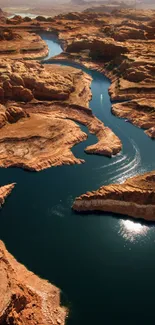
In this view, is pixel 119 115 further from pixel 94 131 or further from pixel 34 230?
pixel 34 230

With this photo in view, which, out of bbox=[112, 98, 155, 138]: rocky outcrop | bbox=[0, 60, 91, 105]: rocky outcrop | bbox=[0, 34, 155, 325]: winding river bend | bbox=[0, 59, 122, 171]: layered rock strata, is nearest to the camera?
bbox=[0, 34, 155, 325]: winding river bend

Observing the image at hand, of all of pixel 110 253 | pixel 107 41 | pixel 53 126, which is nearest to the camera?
pixel 110 253

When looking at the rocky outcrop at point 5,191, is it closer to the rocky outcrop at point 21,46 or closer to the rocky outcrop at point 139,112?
the rocky outcrop at point 139,112

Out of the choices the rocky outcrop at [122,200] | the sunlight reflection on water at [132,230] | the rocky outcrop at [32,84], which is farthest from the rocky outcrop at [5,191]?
the rocky outcrop at [32,84]

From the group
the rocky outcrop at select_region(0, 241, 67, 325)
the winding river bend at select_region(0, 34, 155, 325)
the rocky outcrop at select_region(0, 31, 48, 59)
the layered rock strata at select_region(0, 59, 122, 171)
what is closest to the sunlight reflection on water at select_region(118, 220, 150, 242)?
the winding river bend at select_region(0, 34, 155, 325)

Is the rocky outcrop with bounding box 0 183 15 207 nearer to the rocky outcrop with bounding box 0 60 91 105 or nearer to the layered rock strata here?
the layered rock strata

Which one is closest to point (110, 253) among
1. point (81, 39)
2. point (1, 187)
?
point (1, 187)
